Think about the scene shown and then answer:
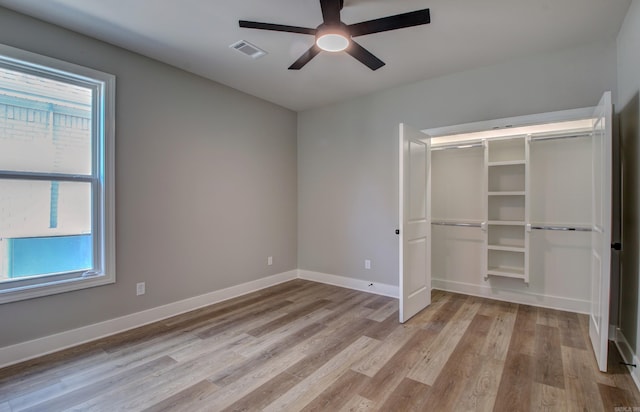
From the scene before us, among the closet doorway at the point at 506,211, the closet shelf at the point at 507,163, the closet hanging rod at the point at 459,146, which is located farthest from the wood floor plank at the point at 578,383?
the closet hanging rod at the point at 459,146

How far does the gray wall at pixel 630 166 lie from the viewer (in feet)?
7.63

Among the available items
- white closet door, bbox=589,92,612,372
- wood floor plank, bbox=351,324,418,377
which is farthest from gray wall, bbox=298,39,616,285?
wood floor plank, bbox=351,324,418,377

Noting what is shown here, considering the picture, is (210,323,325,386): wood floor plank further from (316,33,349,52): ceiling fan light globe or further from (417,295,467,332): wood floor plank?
(316,33,349,52): ceiling fan light globe

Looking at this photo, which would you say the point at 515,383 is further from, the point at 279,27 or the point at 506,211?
the point at 279,27

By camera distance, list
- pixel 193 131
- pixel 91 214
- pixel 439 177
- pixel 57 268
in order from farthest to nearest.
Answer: pixel 439 177
pixel 193 131
pixel 91 214
pixel 57 268

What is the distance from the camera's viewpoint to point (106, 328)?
2971 millimetres

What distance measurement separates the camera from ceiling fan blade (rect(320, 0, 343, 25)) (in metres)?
1.95

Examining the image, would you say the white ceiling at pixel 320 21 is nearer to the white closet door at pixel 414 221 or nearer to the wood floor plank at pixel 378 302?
the white closet door at pixel 414 221

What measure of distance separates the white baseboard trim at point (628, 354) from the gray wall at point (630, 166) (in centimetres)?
5

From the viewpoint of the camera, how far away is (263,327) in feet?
10.5

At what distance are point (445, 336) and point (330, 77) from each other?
3.17 metres

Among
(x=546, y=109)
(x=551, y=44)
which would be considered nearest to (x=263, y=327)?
(x=546, y=109)

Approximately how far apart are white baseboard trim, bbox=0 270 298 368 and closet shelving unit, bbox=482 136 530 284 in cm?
341

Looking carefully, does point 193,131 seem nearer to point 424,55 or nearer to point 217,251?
point 217,251
